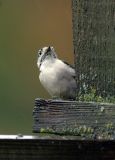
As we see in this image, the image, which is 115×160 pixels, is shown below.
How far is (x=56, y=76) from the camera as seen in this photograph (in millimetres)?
3676

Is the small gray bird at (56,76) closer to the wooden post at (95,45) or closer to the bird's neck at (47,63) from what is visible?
the bird's neck at (47,63)

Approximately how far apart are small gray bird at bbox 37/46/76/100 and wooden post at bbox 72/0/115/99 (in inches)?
16.9

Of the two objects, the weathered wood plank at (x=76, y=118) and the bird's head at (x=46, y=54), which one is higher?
the bird's head at (x=46, y=54)

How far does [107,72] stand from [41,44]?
206 cm

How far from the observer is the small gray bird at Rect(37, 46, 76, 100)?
3469 millimetres

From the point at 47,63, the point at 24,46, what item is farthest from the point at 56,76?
the point at 24,46

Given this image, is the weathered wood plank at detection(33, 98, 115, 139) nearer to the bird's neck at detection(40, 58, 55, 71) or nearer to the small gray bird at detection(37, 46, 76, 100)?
the small gray bird at detection(37, 46, 76, 100)

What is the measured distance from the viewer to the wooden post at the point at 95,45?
285 centimetres

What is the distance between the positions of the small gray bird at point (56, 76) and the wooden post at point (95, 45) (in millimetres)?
429

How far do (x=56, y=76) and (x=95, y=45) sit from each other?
2.59ft

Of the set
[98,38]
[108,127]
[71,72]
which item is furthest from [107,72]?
[71,72]

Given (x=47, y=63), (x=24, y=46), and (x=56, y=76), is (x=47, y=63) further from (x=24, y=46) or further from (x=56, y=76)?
(x=24, y=46)

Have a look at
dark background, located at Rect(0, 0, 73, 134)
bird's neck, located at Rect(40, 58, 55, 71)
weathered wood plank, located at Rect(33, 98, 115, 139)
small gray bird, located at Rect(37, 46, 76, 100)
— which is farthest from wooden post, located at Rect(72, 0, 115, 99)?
dark background, located at Rect(0, 0, 73, 134)

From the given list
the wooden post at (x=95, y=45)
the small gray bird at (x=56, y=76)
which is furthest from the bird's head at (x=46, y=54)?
the wooden post at (x=95, y=45)
